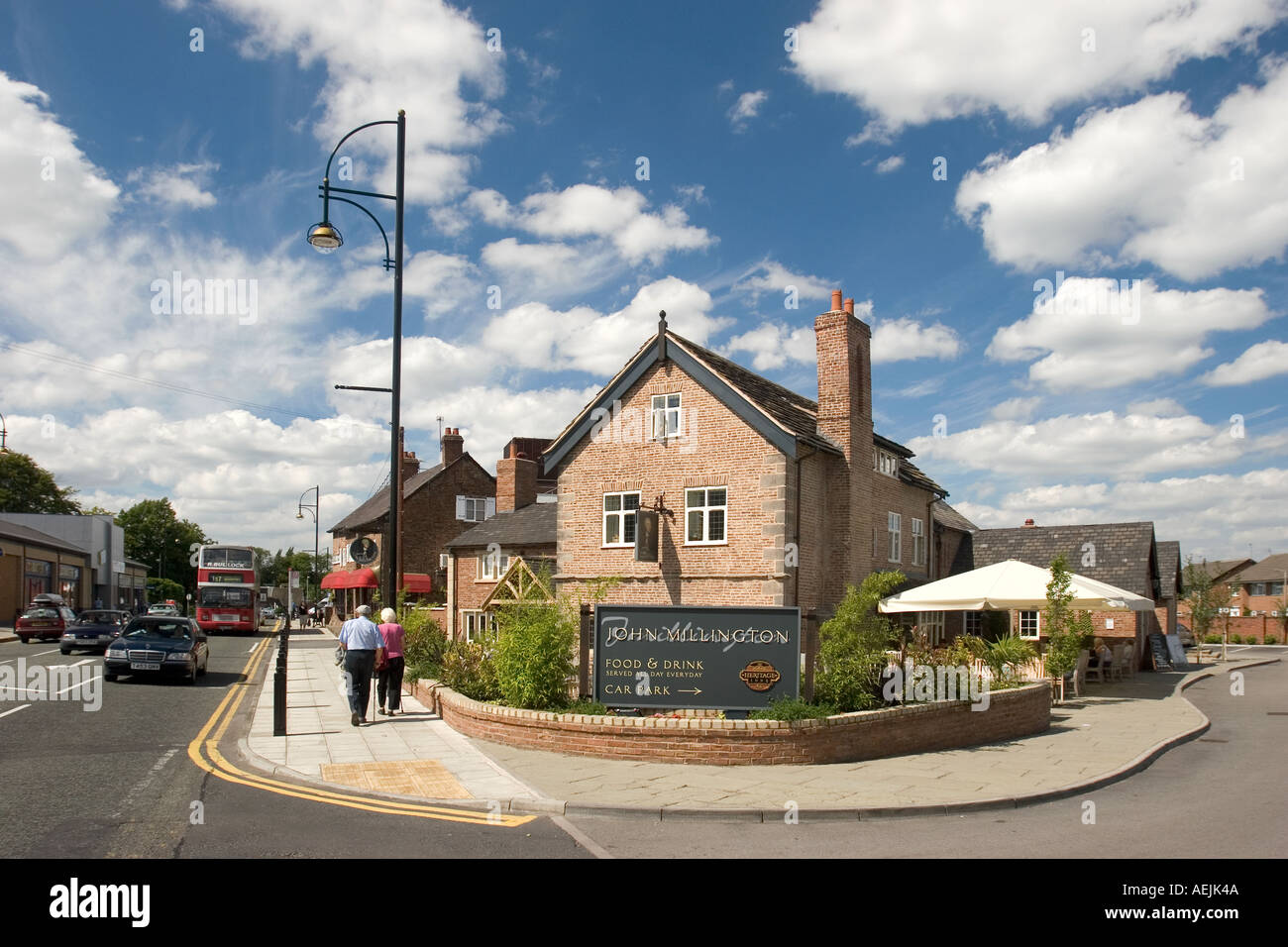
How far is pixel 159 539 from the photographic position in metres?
108

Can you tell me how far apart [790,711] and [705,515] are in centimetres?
1127

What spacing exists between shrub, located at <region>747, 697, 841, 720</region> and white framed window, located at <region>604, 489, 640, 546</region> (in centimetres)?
1192

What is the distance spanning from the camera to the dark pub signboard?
40.7 ft

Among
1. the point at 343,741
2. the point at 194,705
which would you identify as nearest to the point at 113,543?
→ the point at 194,705

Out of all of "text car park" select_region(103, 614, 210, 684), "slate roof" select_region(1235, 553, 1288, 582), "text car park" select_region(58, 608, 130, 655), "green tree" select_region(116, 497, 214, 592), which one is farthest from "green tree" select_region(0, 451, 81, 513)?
"slate roof" select_region(1235, 553, 1288, 582)

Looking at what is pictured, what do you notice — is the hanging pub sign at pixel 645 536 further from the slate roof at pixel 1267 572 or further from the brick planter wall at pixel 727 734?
the slate roof at pixel 1267 572

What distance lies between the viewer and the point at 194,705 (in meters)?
17.1

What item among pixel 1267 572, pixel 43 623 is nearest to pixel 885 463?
pixel 43 623

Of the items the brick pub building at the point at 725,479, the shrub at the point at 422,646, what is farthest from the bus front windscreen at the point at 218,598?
the shrub at the point at 422,646

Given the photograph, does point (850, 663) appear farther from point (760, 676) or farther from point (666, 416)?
point (666, 416)

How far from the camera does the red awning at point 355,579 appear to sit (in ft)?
140

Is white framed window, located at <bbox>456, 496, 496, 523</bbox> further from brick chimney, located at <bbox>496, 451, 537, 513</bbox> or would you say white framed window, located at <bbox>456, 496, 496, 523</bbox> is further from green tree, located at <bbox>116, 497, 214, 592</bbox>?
green tree, located at <bbox>116, 497, 214, 592</bbox>

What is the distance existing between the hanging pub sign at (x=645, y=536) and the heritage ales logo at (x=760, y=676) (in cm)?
1075

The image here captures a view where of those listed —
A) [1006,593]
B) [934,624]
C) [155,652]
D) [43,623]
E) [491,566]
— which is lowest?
[43,623]
